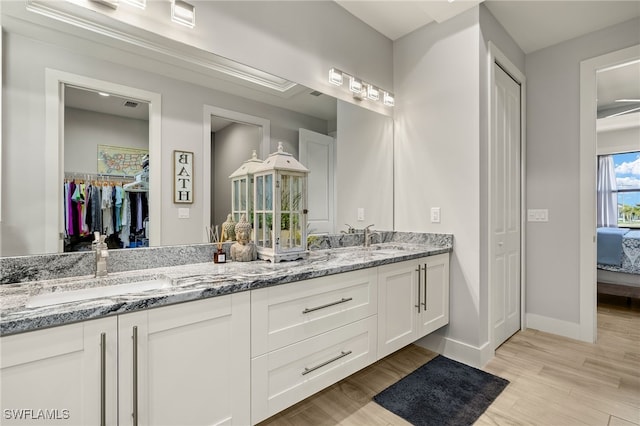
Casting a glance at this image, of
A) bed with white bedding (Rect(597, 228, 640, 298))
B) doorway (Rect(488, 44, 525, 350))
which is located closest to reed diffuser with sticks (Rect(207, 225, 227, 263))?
doorway (Rect(488, 44, 525, 350))

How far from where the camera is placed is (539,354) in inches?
97.0

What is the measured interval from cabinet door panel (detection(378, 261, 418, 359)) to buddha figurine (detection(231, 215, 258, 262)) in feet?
2.57

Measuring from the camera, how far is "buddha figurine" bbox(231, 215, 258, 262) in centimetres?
172

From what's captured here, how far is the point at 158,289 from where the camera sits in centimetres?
113

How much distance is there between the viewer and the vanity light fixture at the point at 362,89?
2.29m

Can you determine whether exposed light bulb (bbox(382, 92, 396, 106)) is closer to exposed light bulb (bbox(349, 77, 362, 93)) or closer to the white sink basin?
exposed light bulb (bbox(349, 77, 362, 93))

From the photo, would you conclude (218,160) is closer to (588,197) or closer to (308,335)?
(308,335)

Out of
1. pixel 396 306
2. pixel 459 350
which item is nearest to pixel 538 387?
pixel 459 350

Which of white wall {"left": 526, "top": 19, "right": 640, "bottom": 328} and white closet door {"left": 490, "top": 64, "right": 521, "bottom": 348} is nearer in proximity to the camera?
white closet door {"left": 490, "top": 64, "right": 521, "bottom": 348}

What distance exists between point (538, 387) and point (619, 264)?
9.15 feet

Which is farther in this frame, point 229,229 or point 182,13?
point 229,229

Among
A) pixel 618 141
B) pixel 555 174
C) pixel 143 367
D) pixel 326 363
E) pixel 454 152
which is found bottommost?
pixel 326 363

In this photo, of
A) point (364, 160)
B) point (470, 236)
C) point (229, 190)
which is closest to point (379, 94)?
point (364, 160)

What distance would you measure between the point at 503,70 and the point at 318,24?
5.64ft
